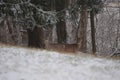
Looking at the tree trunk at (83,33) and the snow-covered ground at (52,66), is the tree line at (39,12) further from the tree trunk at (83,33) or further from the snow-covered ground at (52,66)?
the snow-covered ground at (52,66)

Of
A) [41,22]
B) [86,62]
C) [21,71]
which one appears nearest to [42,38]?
[41,22]

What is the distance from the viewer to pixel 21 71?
750cm

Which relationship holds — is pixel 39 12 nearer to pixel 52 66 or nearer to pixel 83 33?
pixel 52 66

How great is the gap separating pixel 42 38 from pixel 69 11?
5.99 ft

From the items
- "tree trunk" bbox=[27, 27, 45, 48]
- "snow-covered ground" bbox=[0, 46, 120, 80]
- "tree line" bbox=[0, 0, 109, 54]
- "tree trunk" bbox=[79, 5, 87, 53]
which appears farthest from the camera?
"tree trunk" bbox=[79, 5, 87, 53]

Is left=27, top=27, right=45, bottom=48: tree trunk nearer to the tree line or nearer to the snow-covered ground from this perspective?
the tree line

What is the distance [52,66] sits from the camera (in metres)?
8.07

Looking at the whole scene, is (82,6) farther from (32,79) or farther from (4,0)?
(32,79)

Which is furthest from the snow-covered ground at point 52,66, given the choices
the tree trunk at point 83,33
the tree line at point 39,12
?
the tree trunk at point 83,33

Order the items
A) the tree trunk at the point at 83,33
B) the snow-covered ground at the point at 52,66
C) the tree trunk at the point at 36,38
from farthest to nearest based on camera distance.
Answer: the tree trunk at the point at 83,33, the tree trunk at the point at 36,38, the snow-covered ground at the point at 52,66

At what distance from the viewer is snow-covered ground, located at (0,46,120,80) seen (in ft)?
23.9

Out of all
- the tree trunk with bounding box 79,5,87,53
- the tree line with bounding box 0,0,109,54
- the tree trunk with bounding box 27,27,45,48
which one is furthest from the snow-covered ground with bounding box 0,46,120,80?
the tree trunk with bounding box 79,5,87,53

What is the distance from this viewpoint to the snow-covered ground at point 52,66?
730cm

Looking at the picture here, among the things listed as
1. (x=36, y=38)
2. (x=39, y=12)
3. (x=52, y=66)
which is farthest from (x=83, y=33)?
(x=52, y=66)
